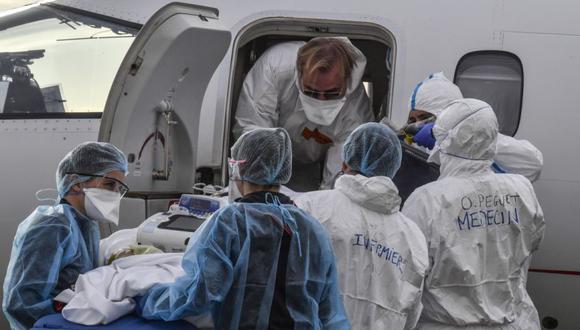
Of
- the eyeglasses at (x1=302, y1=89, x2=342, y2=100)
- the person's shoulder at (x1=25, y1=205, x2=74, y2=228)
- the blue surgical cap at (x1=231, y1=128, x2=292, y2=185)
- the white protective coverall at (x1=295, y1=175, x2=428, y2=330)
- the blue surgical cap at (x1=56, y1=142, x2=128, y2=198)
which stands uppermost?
the eyeglasses at (x1=302, y1=89, x2=342, y2=100)

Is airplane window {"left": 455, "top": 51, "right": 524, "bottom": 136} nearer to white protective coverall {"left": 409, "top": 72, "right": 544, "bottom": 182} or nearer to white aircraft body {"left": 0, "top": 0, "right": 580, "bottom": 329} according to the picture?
white aircraft body {"left": 0, "top": 0, "right": 580, "bottom": 329}

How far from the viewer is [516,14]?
21.6 feet

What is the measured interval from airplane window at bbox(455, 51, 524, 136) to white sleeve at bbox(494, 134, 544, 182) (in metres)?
0.74

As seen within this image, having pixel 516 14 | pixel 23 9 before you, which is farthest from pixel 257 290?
Result: pixel 23 9

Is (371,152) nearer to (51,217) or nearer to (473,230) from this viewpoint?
(473,230)

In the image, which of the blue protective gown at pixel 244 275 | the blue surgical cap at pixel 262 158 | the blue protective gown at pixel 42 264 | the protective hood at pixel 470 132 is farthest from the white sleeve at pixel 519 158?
the blue protective gown at pixel 42 264

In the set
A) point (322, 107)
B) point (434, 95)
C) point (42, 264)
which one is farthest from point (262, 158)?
point (322, 107)

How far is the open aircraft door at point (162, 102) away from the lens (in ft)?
17.7

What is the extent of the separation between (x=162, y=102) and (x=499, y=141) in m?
2.47

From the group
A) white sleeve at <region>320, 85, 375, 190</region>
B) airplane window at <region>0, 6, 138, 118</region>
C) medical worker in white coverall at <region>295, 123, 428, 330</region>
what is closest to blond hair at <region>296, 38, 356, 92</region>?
white sleeve at <region>320, 85, 375, 190</region>

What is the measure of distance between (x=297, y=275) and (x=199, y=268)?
0.41m

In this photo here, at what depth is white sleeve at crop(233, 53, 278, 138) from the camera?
6723mm

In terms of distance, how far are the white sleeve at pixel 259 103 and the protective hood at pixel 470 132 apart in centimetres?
200

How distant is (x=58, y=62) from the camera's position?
21.2ft
